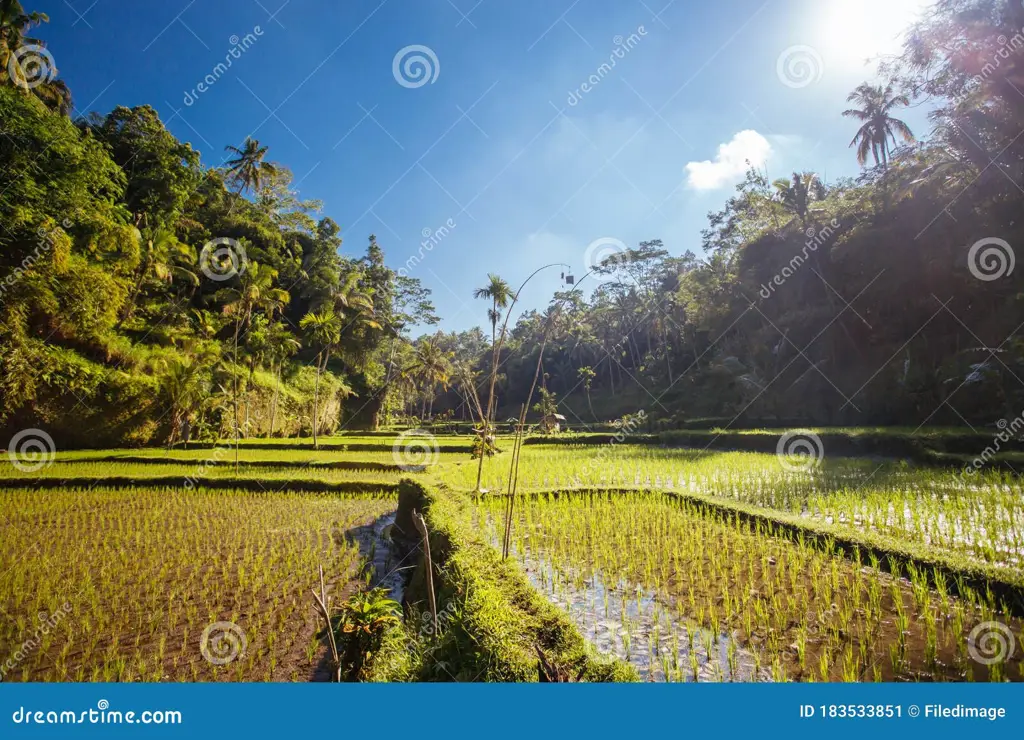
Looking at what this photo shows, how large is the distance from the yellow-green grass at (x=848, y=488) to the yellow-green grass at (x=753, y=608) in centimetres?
134

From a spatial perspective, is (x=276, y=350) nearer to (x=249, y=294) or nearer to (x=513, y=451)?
(x=249, y=294)

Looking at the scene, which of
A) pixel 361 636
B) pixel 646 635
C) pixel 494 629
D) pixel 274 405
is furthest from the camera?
pixel 274 405

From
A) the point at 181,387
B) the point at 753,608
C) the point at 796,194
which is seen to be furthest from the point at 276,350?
the point at 796,194

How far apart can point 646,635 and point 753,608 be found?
1.27 m

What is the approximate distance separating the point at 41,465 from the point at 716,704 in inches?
838

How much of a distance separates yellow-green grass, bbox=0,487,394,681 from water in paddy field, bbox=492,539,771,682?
2.48 meters

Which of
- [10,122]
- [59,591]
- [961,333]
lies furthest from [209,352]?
[961,333]

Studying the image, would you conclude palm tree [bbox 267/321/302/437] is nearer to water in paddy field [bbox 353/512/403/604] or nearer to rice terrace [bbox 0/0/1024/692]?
rice terrace [bbox 0/0/1024/692]

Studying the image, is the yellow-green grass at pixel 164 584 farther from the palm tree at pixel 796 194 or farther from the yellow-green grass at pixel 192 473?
the palm tree at pixel 796 194

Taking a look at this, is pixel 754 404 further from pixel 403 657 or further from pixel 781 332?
pixel 403 657

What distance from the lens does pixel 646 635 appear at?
399 cm

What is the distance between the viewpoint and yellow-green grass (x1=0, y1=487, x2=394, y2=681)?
4.06m

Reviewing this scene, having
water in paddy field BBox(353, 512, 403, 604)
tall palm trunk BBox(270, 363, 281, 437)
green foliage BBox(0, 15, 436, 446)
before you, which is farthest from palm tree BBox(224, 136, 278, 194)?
water in paddy field BBox(353, 512, 403, 604)

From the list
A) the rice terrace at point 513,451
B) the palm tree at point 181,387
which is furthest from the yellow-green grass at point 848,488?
the palm tree at point 181,387
